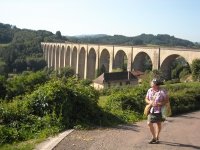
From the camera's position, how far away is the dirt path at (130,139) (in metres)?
7.08

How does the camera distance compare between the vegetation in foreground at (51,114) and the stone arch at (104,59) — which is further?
the stone arch at (104,59)

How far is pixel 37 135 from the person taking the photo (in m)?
7.70

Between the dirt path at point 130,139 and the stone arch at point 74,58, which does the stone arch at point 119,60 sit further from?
the dirt path at point 130,139

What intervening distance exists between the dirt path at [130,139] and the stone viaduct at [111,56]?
1203 inches

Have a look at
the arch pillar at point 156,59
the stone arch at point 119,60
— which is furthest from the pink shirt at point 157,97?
the stone arch at point 119,60

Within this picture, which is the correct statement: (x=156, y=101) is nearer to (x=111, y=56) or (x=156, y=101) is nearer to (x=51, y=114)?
(x=51, y=114)

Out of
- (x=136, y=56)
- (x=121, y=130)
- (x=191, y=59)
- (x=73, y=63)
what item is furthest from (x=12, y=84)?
(x=73, y=63)

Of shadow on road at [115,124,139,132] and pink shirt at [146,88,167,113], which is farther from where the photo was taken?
shadow on road at [115,124,139,132]

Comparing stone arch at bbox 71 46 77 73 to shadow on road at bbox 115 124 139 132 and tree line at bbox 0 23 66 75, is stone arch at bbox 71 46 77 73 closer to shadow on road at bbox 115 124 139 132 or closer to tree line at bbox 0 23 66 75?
tree line at bbox 0 23 66 75

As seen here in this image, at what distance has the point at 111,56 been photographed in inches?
2333

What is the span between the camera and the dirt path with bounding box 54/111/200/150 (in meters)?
7.08

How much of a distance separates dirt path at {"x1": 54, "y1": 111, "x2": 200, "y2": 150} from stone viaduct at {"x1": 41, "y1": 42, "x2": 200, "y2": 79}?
1203 inches

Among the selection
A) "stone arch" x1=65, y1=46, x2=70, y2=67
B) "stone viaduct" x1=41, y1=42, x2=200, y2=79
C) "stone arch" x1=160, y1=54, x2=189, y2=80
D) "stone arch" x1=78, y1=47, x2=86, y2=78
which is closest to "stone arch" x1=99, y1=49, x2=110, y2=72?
"stone viaduct" x1=41, y1=42, x2=200, y2=79

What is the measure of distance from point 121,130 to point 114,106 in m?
2.91
